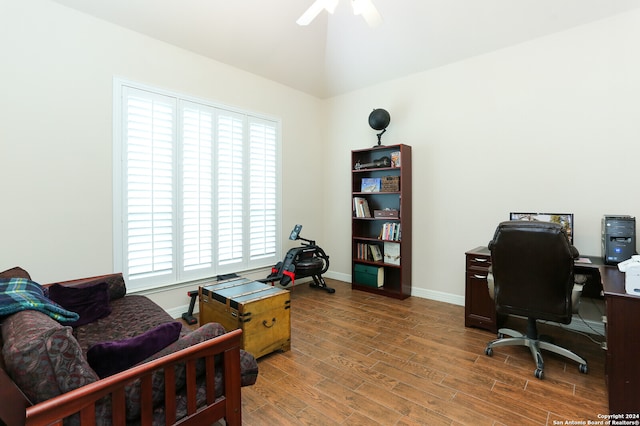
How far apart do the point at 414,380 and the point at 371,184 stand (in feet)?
9.19

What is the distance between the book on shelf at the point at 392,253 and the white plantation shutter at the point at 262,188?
1.62 meters

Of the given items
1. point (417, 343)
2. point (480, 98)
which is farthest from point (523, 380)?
point (480, 98)

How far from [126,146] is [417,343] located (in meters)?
3.42

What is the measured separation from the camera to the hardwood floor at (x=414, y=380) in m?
1.91

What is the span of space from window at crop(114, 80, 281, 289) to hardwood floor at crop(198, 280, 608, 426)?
1.39m

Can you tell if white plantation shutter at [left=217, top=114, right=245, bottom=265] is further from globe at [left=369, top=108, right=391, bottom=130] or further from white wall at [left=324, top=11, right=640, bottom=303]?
white wall at [left=324, top=11, right=640, bottom=303]

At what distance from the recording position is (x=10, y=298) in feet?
5.31

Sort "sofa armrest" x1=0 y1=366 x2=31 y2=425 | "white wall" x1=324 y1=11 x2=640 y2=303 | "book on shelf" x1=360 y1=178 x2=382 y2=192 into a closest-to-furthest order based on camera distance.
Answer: "sofa armrest" x1=0 y1=366 x2=31 y2=425
"white wall" x1=324 y1=11 x2=640 y2=303
"book on shelf" x1=360 y1=178 x2=382 y2=192

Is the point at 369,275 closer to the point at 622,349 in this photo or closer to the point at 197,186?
the point at 197,186

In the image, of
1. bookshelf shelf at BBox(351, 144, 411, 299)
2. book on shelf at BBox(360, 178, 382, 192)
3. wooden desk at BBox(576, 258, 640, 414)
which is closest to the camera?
wooden desk at BBox(576, 258, 640, 414)

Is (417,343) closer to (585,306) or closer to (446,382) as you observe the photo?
(446,382)

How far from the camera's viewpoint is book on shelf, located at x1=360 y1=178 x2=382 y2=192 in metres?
4.46

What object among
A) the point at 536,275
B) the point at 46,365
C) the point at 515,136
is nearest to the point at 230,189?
the point at 46,365

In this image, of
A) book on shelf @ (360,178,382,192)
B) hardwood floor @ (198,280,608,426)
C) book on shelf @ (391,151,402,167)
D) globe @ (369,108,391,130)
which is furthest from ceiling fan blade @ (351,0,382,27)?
hardwood floor @ (198,280,608,426)
